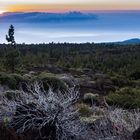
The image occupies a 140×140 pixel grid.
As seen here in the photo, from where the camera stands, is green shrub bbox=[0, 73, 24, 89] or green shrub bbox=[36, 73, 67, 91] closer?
green shrub bbox=[0, 73, 24, 89]

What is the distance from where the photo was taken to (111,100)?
75.7 feet

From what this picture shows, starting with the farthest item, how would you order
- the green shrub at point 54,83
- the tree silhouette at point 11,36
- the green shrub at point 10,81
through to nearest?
the tree silhouette at point 11,36 < the green shrub at point 54,83 < the green shrub at point 10,81

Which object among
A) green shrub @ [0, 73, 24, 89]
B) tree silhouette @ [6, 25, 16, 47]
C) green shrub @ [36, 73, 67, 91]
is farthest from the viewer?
tree silhouette @ [6, 25, 16, 47]

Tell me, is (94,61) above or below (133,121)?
below

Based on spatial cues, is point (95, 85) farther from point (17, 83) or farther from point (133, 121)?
point (133, 121)

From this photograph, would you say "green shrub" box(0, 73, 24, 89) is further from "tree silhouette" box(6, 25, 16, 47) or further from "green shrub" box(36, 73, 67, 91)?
"tree silhouette" box(6, 25, 16, 47)

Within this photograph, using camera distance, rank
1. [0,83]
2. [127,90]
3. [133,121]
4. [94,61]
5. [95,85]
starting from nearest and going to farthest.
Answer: [133,121] < [0,83] < [127,90] < [95,85] < [94,61]

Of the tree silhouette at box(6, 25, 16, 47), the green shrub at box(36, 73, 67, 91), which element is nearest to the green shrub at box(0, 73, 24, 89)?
the green shrub at box(36, 73, 67, 91)

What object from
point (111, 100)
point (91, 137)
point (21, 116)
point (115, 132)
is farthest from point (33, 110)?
point (111, 100)

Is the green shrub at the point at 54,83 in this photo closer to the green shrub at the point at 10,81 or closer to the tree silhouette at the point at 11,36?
the green shrub at the point at 10,81

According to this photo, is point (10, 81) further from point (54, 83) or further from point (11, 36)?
point (11, 36)

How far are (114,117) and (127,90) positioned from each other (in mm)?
17317

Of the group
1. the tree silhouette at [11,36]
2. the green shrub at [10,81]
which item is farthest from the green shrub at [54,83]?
the tree silhouette at [11,36]

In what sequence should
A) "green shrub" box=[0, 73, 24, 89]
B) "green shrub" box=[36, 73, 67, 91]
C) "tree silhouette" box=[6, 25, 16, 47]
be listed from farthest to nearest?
"tree silhouette" box=[6, 25, 16, 47], "green shrub" box=[36, 73, 67, 91], "green shrub" box=[0, 73, 24, 89]
